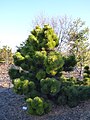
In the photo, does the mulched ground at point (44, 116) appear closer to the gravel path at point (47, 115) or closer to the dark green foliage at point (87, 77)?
the gravel path at point (47, 115)

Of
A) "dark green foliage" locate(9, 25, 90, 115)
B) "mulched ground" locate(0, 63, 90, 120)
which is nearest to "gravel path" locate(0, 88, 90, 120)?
"mulched ground" locate(0, 63, 90, 120)

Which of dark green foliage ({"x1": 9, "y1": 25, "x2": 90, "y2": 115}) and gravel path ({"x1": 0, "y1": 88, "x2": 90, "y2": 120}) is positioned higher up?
dark green foliage ({"x1": 9, "y1": 25, "x2": 90, "y2": 115})

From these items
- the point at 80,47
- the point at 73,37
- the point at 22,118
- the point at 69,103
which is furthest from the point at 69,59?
the point at 73,37

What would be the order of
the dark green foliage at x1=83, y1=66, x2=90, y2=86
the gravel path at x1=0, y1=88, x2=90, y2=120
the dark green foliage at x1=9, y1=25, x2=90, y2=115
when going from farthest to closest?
the dark green foliage at x1=83, y1=66, x2=90, y2=86 → the gravel path at x1=0, y1=88, x2=90, y2=120 → the dark green foliage at x1=9, y1=25, x2=90, y2=115

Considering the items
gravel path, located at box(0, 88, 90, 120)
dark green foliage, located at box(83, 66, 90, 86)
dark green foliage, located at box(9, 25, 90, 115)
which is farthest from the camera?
dark green foliage, located at box(83, 66, 90, 86)

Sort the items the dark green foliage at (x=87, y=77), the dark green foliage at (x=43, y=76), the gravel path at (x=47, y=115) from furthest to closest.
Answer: the dark green foliage at (x=87, y=77)
the gravel path at (x=47, y=115)
the dark green foliage at (x=43, y=76)

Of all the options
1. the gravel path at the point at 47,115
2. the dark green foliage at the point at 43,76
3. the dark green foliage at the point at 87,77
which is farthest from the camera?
the dark green foliage at the point at 87,77

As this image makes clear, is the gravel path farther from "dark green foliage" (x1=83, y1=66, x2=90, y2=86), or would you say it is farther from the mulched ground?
"dark green foliage" (x1=83, y1=66, x2=90, y2=86)

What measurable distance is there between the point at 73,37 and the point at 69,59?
6.49m

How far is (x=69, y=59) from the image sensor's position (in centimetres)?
699

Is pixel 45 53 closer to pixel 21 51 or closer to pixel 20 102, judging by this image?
pixel 21 51

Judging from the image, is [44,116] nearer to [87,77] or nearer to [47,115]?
[47,115]

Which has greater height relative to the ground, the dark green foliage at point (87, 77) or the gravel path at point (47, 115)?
the dark green foliage at point (87, 77)

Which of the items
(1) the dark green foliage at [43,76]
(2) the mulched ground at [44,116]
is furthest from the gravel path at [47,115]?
(1) the dark green foliage at [43,76]
